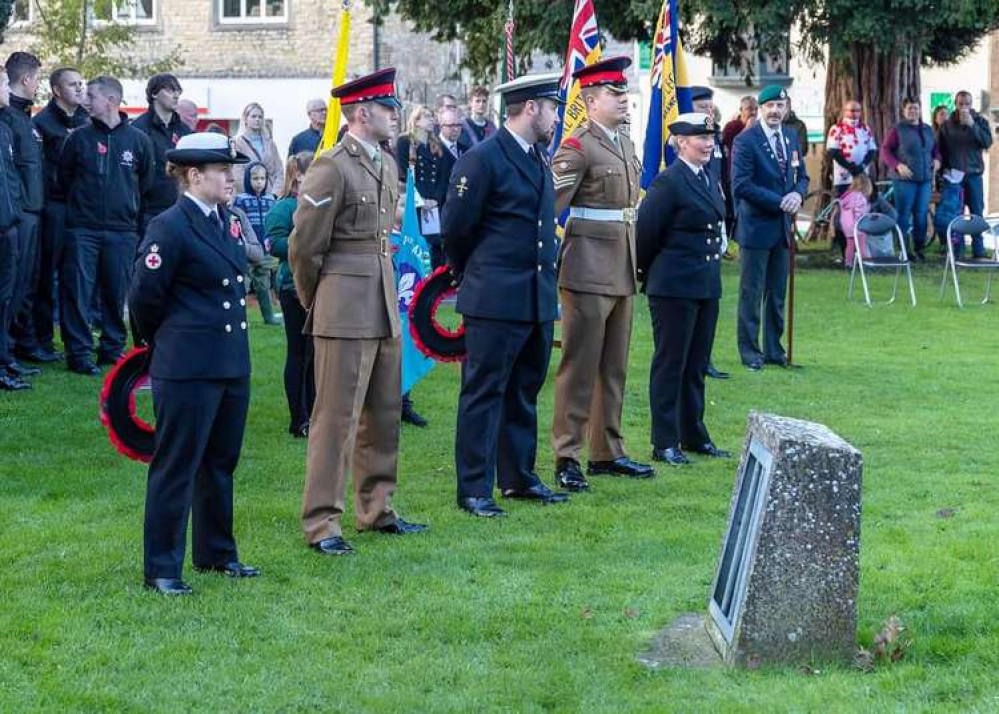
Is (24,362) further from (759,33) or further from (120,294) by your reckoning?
(759,33)

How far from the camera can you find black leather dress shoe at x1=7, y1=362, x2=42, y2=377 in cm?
1273

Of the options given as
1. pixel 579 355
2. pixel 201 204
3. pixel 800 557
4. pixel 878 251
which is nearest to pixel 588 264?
pixel 579 355

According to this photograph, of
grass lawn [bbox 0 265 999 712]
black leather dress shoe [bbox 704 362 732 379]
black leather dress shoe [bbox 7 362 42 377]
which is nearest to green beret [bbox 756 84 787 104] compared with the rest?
black leather dress shoe [bbox 704 362 732 379]

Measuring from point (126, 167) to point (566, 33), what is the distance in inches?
404

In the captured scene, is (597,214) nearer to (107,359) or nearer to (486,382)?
(486,382)

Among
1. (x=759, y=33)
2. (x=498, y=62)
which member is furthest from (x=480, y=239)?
(x=498, y=62)

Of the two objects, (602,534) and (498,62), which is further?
(498,62)

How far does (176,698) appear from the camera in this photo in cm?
580

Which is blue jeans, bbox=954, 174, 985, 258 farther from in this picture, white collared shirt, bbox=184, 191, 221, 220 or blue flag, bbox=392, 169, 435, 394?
white collared shirt, bbox=184, 191, 221, 220

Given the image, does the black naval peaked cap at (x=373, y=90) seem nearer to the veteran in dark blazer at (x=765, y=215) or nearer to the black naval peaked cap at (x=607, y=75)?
the black naval peaked cap at (x=607, y=75)

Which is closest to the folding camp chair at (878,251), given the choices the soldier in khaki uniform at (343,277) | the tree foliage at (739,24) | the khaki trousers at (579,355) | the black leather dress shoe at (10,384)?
the tree foliage at (739,24)

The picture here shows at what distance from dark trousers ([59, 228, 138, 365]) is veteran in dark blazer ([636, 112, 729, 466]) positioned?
4.90 meters

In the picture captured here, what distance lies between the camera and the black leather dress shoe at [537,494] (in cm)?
912

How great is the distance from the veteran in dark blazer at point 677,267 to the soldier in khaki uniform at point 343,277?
2636 millimetres
